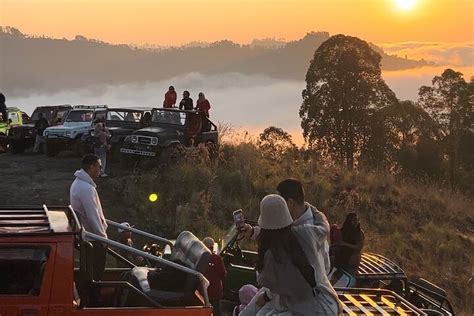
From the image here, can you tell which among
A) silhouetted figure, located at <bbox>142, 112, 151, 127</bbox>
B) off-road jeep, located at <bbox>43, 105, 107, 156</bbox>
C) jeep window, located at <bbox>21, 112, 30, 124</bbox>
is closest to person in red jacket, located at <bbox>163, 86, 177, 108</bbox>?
silhouetted figure, located at <bbox>142, 112, 151, 127</bbox>

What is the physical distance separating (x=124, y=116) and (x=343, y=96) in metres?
16.4

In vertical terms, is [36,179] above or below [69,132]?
below

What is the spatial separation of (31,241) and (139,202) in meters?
9.66

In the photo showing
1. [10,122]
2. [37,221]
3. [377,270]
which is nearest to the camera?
[37,221]

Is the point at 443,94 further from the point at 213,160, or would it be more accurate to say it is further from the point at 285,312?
the point at 285,312

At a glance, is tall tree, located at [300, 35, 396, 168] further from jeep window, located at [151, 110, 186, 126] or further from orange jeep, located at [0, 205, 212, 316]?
orange jeep, located at [0, 205, 212, 316]

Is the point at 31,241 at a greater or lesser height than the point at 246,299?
greater

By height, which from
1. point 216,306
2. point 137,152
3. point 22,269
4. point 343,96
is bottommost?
point 216,306

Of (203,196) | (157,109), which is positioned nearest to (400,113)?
(157,109)

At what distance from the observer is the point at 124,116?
19.7m

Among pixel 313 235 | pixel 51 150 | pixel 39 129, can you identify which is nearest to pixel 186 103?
pixel 51 150

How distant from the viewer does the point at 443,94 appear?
3656 centimetres

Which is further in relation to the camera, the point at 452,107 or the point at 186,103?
the point at 452,107

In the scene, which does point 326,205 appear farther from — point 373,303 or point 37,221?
point 37,221
